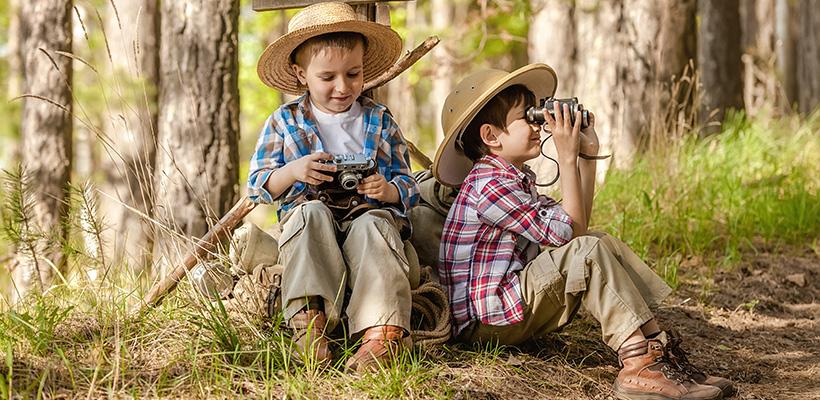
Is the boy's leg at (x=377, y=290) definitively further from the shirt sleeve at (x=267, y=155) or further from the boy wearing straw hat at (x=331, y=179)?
the shirt sleeve at (x=267, y=155)

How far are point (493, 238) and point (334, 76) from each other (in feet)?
2.94

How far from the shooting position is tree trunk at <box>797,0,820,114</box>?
→ 496 inches

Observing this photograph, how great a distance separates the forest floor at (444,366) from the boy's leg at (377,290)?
0.11m

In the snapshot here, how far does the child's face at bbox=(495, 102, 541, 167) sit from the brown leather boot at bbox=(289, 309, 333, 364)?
3.15 ft

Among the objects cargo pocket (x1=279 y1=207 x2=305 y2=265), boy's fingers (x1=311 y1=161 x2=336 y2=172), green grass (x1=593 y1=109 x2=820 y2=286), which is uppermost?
boy's fingers (x1=311 y1=161 x2=336 y2=172)

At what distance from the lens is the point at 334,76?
3.69 metres

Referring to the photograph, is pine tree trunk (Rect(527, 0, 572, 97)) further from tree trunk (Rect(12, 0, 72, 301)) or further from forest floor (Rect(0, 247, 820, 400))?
forest floor (Rect(0, 247, 820, 400))

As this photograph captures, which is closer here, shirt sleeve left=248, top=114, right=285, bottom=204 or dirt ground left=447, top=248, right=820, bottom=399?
dirt ground left=447, top=248, right=820, bottom=399

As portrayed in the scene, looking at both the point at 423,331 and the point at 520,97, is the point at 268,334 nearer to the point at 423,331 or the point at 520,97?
the point at 423,331

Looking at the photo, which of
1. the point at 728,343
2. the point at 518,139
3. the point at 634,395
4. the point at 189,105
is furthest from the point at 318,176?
the point at 189,105

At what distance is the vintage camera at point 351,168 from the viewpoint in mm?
3533

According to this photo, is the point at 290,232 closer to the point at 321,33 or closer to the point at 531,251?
the point at 321,33

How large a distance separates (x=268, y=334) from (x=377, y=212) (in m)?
0.62

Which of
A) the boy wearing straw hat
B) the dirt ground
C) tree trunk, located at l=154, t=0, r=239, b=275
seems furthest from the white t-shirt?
tree trunk, located at l=154, t=0, r=239, b=275
